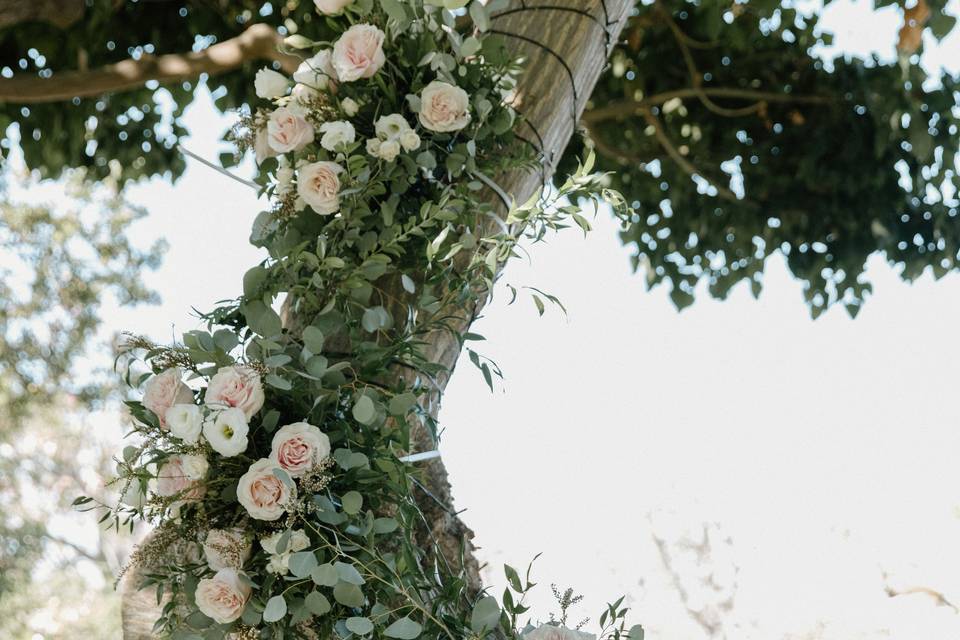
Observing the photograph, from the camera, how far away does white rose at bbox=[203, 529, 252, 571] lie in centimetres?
96

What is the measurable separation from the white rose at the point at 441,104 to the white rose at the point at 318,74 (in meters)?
0.12

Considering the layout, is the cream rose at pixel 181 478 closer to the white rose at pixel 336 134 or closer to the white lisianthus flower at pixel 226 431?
the white lisianthus flower at pixel 226 431

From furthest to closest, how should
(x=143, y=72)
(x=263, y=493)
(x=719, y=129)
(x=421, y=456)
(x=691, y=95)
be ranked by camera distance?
(x=719, y=129) → (x=691, y=95) → (x=143, y=72) → (x=421, y=456) → (x=263, y=493)

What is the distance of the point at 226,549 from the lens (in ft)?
3.15

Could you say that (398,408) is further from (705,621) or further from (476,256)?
(705,621)

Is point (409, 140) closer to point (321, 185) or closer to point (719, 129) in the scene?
point (321, 185)

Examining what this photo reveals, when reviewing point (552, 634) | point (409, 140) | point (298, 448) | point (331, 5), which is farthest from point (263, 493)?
point (331, 5)

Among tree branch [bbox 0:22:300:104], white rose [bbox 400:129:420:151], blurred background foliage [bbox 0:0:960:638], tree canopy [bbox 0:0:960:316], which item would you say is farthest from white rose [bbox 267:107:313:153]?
tree canopy [bbox 0:0:960:316]

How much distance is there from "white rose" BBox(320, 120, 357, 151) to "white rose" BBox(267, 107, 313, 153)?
0.04 m

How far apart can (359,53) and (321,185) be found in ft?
0.51

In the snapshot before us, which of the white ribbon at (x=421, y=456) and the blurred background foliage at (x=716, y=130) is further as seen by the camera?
the blurred background foliage at (x=716, y=130)

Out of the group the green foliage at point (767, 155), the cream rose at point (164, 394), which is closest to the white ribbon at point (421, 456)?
the cream rose at point (164, 394)

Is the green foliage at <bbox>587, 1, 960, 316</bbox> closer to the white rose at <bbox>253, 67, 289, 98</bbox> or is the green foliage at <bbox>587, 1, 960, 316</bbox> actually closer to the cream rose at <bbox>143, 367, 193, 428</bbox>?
the white rose at <bbox>253, 67, 289, 98</bbox>

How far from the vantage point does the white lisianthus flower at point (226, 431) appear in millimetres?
935
